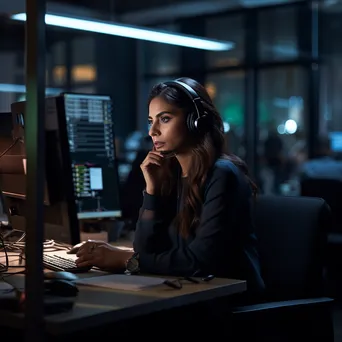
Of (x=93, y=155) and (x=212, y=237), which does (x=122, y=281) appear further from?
(x=93, y=155)

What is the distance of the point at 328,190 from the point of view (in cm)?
488

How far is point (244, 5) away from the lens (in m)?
9.10

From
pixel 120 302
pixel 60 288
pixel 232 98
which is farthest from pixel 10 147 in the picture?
pixel 232 98

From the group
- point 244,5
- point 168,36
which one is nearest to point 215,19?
point 244,5

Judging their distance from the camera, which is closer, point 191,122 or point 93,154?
point 191,122

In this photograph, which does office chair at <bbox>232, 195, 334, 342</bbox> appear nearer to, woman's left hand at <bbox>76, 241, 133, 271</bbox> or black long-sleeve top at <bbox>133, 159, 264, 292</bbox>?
black long-sleeve top at <bbox>133, 159, 264, 292</bbox>

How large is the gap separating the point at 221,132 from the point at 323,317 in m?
0.64

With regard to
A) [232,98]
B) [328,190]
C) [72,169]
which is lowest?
[328,190]

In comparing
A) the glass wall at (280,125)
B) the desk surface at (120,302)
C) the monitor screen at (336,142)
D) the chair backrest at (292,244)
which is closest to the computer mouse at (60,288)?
the desk surface at (120,302)

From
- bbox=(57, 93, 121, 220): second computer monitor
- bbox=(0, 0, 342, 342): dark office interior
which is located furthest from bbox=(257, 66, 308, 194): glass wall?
bbox=(57, 93, 121, 220): second computer monitor

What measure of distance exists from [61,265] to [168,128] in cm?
54

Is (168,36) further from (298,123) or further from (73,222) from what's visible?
(298,123)

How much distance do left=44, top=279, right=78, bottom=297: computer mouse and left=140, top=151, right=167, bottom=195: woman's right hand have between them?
1.77 feet

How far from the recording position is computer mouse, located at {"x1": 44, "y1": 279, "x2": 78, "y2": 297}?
65.7 inches
